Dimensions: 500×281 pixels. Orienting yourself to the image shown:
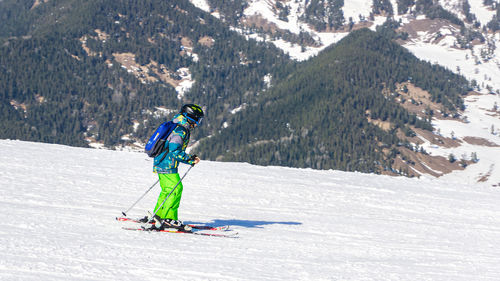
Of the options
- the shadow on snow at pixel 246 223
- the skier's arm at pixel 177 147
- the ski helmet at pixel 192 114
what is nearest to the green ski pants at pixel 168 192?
the skier's arm at pixel 177 147

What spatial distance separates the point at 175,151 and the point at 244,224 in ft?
9.82

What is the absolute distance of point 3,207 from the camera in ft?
38.3

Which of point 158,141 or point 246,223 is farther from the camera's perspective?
point 246,223

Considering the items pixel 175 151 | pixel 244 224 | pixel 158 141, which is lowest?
pixel 244 224

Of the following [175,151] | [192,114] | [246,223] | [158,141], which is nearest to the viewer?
[158,141]

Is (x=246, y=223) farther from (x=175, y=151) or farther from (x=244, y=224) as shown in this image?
(x=175, y=151)

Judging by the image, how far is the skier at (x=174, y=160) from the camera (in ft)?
35.0

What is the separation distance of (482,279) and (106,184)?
10485 mm

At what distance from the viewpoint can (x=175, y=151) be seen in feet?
35.0

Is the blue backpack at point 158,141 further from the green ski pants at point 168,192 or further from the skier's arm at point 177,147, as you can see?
the green ski pants at point 168,192

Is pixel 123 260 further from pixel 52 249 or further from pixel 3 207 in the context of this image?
pixel 3 207

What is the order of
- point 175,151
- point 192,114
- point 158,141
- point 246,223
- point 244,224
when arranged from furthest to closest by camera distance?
point 246,223 < point 244,224 < point 192,114 < point 175,151 < point 158,141

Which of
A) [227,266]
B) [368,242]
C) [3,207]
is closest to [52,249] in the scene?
[227,266]

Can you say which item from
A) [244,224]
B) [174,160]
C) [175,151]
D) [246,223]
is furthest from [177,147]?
[246,223]
